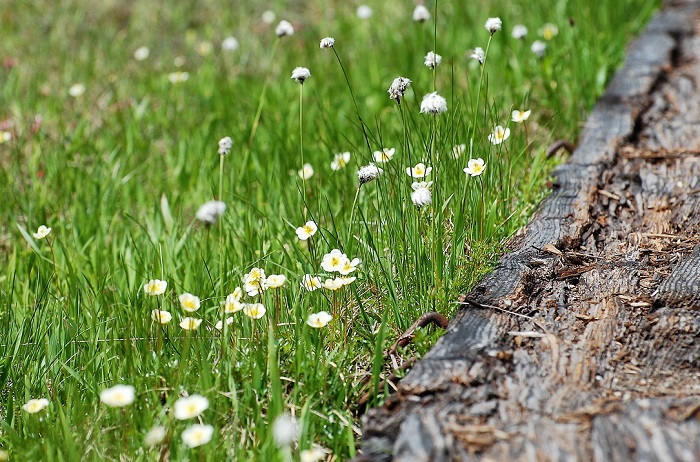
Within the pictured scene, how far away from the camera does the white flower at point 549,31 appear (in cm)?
363

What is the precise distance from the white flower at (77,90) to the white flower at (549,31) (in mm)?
2389

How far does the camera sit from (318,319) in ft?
6.13

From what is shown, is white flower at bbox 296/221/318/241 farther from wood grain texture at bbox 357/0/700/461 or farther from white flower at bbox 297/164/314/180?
white flower at bbox 297/164/314/180

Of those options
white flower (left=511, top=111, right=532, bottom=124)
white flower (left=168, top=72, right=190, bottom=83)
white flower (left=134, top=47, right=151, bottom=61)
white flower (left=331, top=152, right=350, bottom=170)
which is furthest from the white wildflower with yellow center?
white flower (left=134, top=47, right=151, bottom=61)

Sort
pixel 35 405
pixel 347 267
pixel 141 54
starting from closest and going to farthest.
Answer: pixel 35 405
pixel 347 267
pixel 141 54

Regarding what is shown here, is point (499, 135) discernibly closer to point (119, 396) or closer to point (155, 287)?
point (155, 287)

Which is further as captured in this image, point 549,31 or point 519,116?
point 549,31

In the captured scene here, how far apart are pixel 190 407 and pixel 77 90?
279cm

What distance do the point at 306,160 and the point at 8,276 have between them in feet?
3.98

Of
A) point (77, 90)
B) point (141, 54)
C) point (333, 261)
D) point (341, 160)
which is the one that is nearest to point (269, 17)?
point (141, 54)

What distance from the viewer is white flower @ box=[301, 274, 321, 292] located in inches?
77.3

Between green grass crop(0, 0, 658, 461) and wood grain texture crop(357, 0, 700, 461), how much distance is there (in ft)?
0.43

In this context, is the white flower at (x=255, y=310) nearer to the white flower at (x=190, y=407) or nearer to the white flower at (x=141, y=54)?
the white flower at (x=190, y=407)

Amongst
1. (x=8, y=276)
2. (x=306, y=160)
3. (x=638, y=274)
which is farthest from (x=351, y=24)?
(x=638, y=274)
